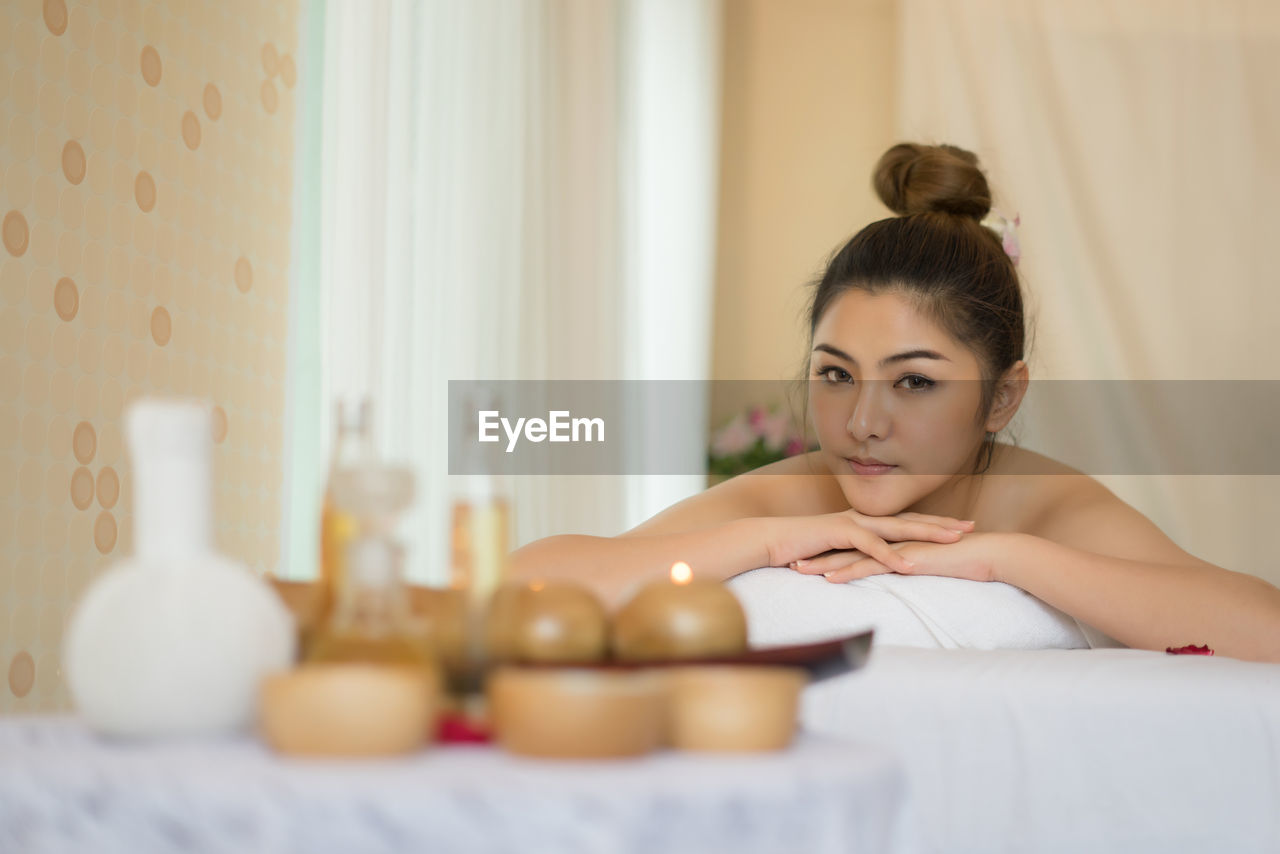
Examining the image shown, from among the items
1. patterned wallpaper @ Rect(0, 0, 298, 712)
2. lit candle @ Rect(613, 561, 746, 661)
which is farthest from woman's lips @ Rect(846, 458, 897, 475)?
lit candle @ Rect(613, 561, 746, 661)

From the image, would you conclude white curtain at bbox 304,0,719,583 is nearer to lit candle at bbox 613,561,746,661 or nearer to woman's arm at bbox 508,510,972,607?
woman's arm at bbox 508,510,972,607

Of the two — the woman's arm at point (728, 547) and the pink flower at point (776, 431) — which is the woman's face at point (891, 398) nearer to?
the woman's arm at point (728, 547)

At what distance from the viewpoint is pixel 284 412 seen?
2.07 m

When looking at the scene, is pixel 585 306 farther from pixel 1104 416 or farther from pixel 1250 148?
pixel 1250 148

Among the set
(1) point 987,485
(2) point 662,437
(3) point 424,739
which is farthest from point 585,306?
(3) point 424,739

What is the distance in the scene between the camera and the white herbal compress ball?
524 mm

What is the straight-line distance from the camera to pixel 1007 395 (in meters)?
1.88

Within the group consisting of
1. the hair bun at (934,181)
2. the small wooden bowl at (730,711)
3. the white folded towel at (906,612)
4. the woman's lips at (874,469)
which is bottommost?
the white folded towel at (906,612)

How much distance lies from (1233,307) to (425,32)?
6.57 ft

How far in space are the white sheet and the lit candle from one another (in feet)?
1.06

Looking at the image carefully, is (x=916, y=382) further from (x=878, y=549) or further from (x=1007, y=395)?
(x=878, y=549)

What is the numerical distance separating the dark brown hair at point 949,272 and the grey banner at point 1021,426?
0.59 m

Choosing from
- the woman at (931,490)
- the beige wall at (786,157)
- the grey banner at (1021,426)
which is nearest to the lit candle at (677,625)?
the woman at (931,490)

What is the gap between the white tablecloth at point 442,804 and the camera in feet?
1.44
